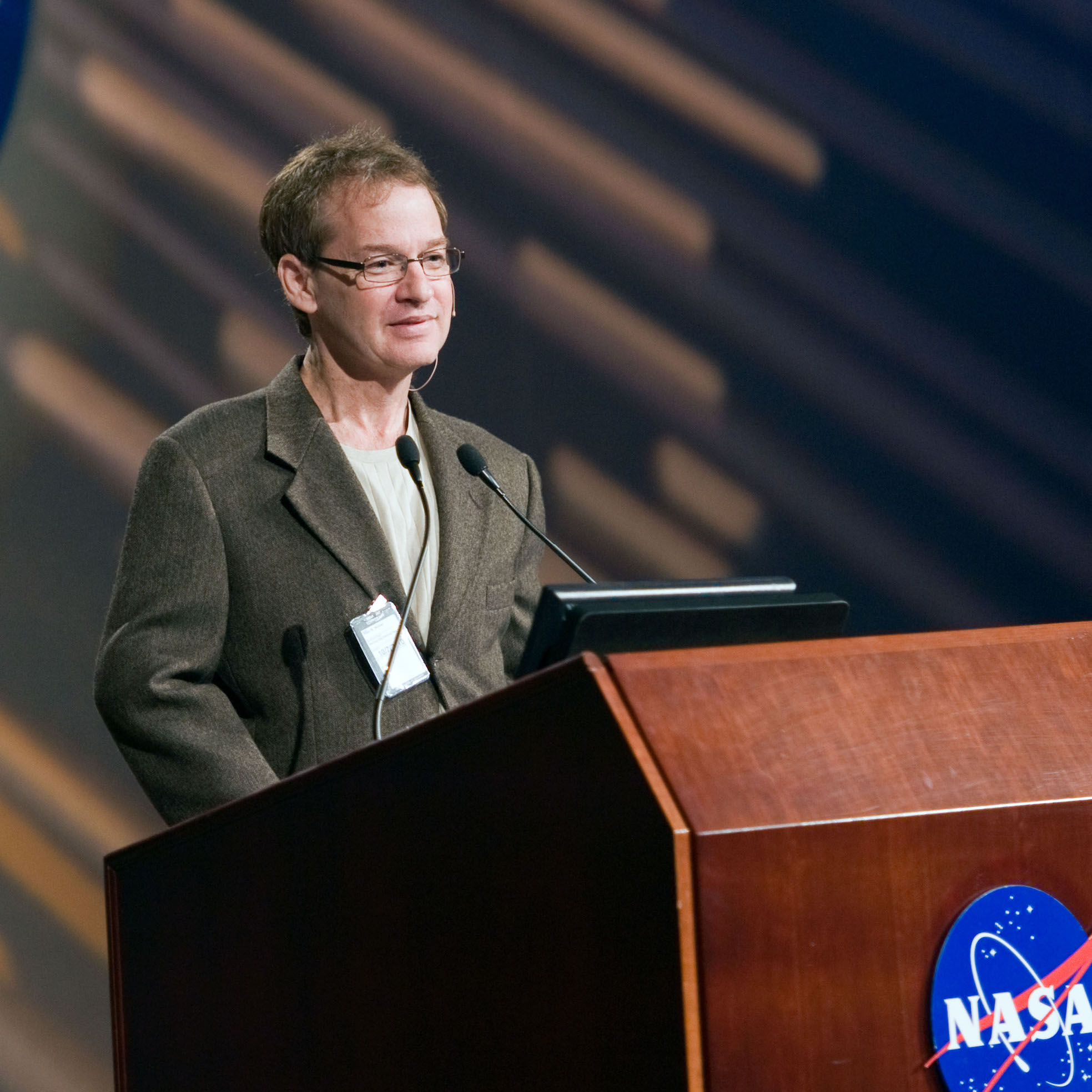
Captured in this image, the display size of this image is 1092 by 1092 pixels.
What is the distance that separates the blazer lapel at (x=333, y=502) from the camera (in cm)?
168

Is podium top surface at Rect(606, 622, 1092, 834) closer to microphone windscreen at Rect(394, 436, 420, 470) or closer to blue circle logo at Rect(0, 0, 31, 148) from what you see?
microphone windscreen at Rect(394, 436, 420, 470)

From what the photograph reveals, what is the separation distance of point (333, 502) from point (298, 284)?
0.35 m

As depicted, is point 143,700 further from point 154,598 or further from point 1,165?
point 1,165

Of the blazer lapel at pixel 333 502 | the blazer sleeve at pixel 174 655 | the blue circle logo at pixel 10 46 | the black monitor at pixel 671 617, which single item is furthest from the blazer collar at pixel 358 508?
the blue circle logo at pixel 10 46

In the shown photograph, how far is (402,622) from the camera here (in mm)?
1570

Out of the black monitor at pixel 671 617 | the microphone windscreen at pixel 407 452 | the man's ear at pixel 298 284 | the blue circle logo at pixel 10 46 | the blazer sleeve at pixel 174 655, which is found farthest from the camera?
the blue circle logo at pixel 10 46

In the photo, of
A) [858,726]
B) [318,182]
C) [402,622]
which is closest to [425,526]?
[402,622]

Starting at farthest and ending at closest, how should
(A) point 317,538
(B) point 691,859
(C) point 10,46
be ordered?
(C) point 10,46 < (A) point 317,538 < (B) point 691,859

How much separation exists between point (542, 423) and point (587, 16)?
878 millimetres

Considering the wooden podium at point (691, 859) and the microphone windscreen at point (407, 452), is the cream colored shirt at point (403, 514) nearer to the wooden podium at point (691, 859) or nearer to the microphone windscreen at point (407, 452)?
the microphone windscreen at point (407, 452)

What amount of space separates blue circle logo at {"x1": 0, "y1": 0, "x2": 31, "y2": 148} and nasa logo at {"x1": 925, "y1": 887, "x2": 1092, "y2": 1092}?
2.52 m

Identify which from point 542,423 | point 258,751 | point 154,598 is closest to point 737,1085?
point 258,751

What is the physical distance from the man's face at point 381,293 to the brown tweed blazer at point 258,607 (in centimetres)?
10

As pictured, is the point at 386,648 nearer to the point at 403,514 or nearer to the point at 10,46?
the point at 403,514
